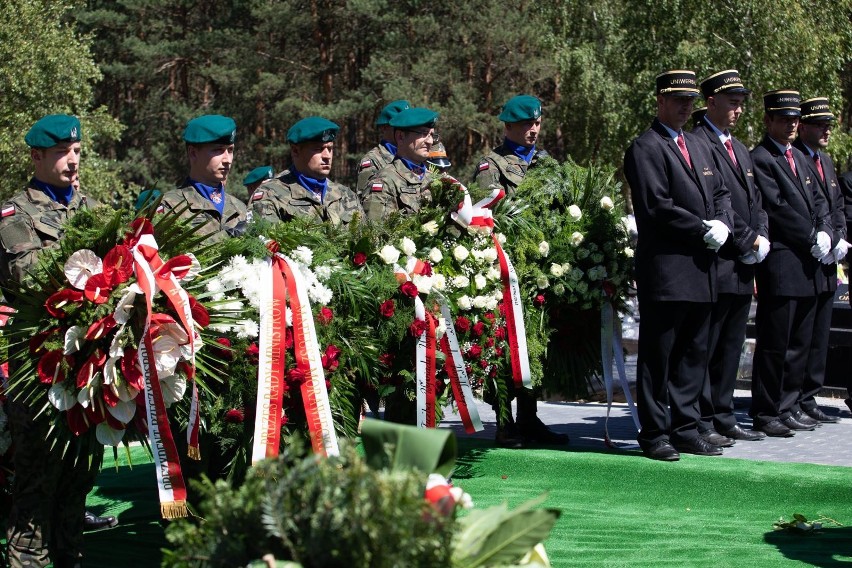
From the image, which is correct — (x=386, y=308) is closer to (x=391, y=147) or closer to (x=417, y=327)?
(x=417, y=327)

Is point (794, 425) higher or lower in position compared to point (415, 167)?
lower

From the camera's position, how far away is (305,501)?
2.40m

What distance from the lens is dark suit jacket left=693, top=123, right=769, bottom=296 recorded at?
7152 mm

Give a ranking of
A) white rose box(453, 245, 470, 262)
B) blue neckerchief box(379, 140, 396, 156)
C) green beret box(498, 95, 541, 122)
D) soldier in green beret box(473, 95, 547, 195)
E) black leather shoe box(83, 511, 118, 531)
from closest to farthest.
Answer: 1. black leather shoe box(83, 511, 118, 531)
2. white rose box(453, 245, 470, 262)
3. soldier in green beret box(473, 95, 547, 195)
4. green beret box(498, 95, 541, 122)
5. blue neckerchief box(379, 140, 396, 156)

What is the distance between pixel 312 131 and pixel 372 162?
7.29 ft

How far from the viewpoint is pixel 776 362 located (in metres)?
7.99

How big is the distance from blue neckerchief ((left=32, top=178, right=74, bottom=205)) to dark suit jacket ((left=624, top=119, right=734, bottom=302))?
3140mm

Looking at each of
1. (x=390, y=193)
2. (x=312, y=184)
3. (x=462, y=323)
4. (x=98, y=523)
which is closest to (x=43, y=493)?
(x=98, y=523)

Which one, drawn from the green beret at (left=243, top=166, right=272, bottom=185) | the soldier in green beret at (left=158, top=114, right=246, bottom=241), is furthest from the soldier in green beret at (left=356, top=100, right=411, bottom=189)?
the soldier in green beret at (left=158, top=114, right=246, bottom=241)

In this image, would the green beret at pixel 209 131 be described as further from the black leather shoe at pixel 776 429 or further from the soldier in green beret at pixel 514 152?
the black leather shoe at pixel 776 429

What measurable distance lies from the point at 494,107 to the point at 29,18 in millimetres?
12082

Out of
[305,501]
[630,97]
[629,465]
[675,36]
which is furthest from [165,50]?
[305,501]

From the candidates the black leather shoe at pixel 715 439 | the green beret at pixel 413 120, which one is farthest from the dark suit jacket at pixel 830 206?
the green beret at pixel 413 120

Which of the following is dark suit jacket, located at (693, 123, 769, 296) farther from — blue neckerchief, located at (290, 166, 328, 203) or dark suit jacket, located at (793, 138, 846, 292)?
blue neckerchief, located at (290, 166, 328, 203)
